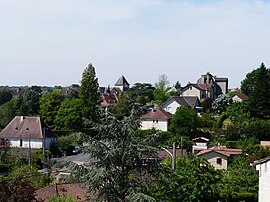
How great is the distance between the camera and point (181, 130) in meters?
45.0

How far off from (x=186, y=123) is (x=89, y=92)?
42.7 ft

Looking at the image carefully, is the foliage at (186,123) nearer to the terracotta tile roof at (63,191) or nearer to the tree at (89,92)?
the tree at (89,92)

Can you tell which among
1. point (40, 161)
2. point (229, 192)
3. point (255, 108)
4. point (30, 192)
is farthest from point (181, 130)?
point (30, 192)

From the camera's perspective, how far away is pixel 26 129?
144ft

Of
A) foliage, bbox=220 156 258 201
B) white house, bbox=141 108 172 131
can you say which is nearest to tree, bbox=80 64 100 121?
white house, bbox=141 108 172 131

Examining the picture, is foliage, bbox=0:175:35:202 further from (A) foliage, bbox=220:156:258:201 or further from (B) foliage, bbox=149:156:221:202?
(A) foliage, bbox=220:156:258:201

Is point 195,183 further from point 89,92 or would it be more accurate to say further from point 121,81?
point 121,81

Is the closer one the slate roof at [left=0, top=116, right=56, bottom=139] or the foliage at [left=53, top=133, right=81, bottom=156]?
the foliage at [left=53, top=133, right=81, bottom=156]

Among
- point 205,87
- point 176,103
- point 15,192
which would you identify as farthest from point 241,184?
point 205,87

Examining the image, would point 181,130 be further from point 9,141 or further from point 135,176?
point 135,176

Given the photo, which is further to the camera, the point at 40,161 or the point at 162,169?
the point at 40,161

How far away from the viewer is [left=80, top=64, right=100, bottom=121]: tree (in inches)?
1992

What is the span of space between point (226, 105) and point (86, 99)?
1704 centimetres

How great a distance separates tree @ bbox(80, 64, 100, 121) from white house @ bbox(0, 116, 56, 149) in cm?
746
